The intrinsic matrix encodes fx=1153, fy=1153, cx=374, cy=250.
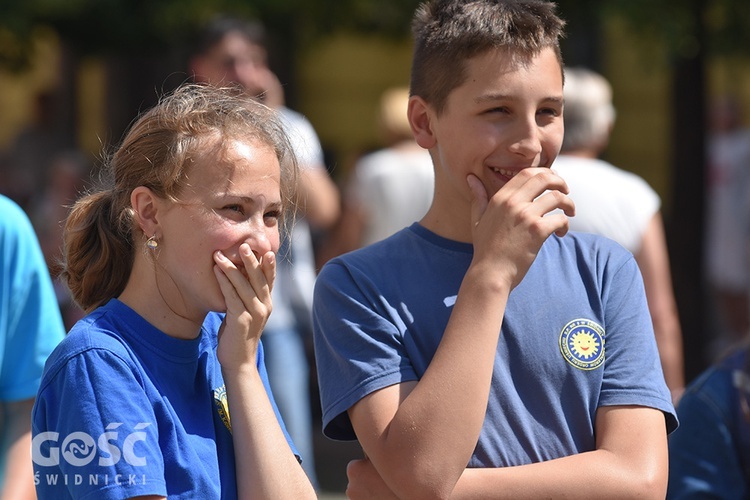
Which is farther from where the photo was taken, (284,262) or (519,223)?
(284,262)

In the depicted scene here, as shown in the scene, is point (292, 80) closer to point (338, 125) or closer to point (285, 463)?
point (338, 125)

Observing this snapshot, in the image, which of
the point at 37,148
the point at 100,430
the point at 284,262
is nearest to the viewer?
the point at 100,430

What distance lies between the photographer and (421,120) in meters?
2.58

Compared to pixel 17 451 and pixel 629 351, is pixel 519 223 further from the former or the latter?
A: pixel 17 451

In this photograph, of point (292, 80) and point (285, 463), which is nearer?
point (285, 463)

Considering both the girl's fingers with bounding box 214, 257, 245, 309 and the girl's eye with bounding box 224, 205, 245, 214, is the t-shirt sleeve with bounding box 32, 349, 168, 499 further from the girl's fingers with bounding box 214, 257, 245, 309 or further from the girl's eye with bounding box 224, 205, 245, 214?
the girl's eye with bounding box 224, 205, 245, 214

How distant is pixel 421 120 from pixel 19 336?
3.72 feet

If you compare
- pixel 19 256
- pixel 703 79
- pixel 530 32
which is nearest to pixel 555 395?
pixel 530 32

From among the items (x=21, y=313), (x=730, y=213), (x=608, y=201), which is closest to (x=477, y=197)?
(x=21, y=313)

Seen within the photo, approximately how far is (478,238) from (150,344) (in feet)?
2.23

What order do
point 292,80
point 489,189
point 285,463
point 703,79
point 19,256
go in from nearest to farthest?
point 285,463 < point 489,189 < point 19,256 < point 703,79 < point 292,80

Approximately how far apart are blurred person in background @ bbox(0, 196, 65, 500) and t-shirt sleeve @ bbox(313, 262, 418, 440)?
2.55 feet

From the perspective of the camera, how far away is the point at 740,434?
2.91 m

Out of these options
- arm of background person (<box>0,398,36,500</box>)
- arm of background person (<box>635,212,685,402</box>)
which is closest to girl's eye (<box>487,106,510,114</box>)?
arm of background person (<box>0,398,36,500</box>)
